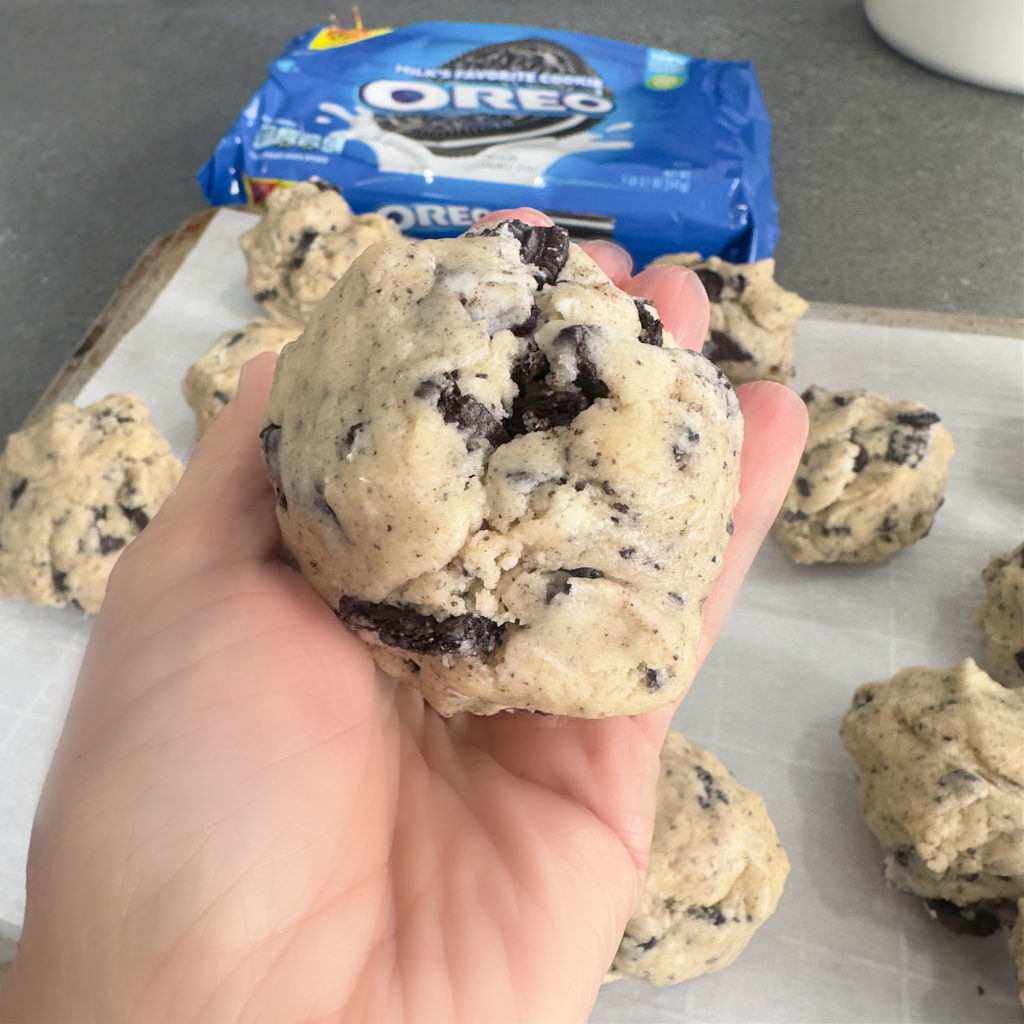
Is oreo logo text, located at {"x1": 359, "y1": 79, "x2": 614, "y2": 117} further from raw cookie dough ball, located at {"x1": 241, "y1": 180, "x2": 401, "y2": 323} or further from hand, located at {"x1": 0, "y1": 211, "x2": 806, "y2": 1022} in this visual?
hand, located at {"x1": 0, "y1": 211, "x2": 806, "y2": 1022}

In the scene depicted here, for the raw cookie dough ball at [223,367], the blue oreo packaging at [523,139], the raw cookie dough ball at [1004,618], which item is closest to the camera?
the raw cookie dough ball at [1004,618]

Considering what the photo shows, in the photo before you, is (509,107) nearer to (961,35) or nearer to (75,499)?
(75,499)

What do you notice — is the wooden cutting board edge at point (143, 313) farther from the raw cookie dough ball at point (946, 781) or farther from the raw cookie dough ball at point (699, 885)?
the raw cookie dough ball at point (699, 885)

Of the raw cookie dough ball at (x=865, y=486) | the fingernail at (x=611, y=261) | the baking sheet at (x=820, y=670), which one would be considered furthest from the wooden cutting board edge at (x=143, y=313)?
the fingernail at (x=611, y=261)

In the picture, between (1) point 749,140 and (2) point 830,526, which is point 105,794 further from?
(1) point 749,140

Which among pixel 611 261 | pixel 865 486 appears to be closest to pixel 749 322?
pixel 865 486

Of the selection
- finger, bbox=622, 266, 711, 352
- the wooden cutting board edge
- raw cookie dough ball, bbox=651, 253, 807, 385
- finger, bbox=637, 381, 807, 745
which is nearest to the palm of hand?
finger, bbox=637, 381, 807, 745
